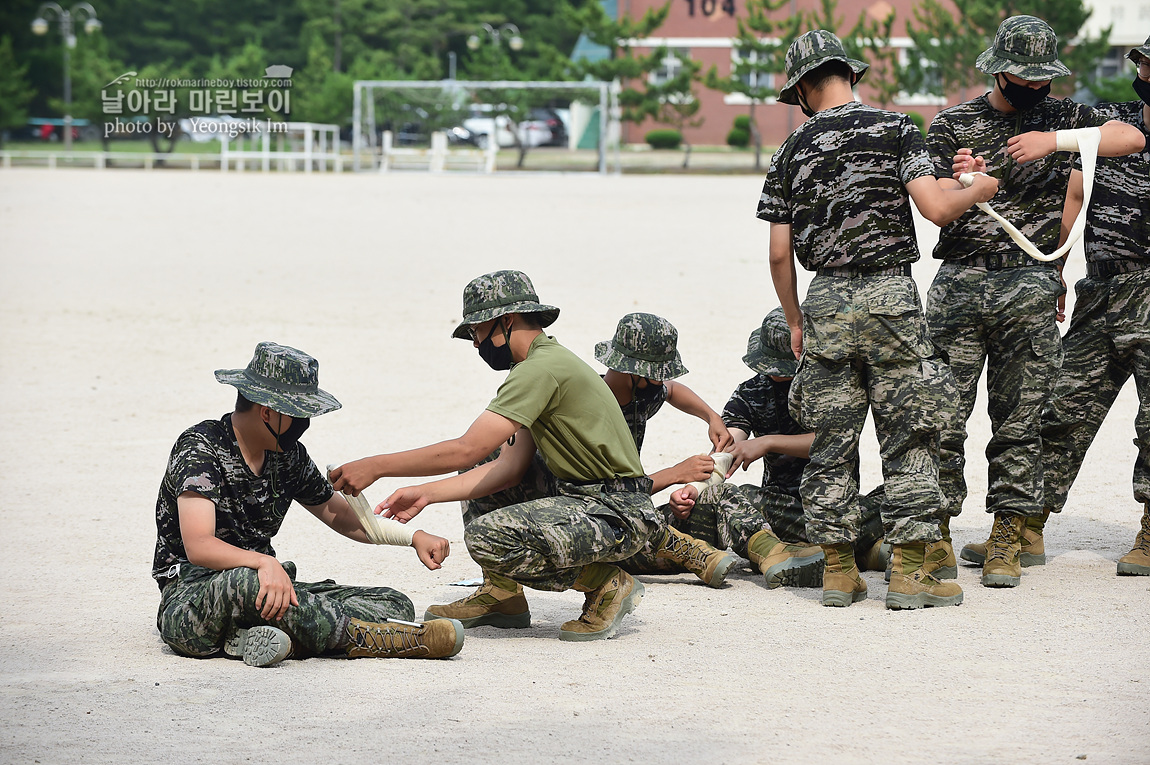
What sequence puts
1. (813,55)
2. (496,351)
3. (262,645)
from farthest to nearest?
(813,55) → (496,351) → (262,645)

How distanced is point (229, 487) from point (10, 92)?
51524mm

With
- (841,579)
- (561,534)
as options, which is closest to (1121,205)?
(841,579)

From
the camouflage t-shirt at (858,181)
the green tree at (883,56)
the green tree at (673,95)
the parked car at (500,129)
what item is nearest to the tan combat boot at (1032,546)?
the camouflage t-shirt at (858,181)

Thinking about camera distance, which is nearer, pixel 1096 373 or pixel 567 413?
pixel 567 413

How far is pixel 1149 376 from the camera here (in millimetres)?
6027

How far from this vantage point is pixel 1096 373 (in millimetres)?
6180

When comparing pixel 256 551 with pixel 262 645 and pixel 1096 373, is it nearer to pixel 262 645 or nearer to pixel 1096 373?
pixel 262 645

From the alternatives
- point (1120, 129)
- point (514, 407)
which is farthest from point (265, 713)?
point (1120, 129)

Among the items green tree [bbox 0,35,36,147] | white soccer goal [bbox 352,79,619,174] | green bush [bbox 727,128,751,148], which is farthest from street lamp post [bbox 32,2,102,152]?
green bush [bbox 727,128,751,148]

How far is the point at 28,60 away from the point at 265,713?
6043 centimetres

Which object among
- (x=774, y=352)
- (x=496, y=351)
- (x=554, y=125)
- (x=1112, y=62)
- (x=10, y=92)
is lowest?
(x=774, y=352)

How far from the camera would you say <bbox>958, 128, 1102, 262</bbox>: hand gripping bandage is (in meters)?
5.48

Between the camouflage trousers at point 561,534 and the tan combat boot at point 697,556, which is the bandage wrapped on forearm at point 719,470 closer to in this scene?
the tan combat boot at point 697,556

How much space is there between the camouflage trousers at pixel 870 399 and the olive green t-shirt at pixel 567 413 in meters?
0.83
